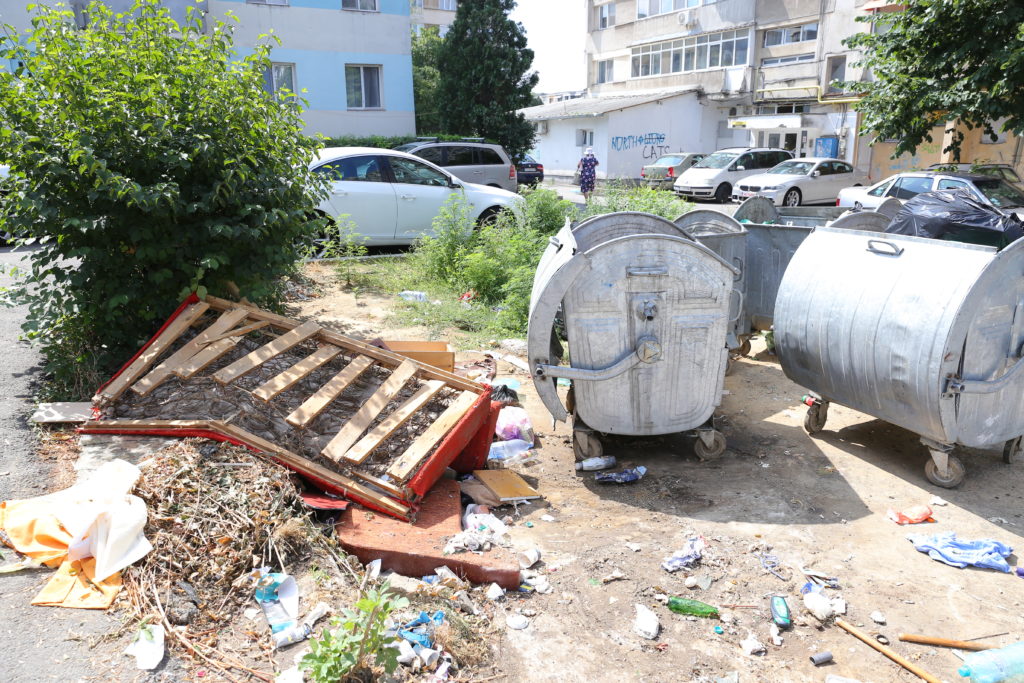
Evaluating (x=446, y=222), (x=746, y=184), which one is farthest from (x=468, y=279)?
(x=746, y=184)

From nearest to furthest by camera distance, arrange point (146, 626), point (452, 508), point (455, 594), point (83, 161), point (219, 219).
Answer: point (146, 626)
point (455, 594)
point (452, 508)
point (83, 161)
point (219, 219)

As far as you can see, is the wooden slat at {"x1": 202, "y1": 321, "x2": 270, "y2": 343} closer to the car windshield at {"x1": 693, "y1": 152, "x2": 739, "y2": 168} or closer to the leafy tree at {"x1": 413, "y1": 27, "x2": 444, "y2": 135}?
the car windshield at {"x1": 693, "y1": 152, "x2": 739, "y2": 168}

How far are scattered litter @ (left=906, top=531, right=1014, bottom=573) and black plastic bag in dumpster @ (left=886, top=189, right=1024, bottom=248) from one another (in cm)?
269

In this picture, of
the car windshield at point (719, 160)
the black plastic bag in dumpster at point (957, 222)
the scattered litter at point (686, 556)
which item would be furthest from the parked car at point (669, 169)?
the scattered litter at point (686, 556)

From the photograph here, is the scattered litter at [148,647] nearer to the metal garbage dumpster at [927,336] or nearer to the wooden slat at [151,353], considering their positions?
the wooden slat at [151,353]

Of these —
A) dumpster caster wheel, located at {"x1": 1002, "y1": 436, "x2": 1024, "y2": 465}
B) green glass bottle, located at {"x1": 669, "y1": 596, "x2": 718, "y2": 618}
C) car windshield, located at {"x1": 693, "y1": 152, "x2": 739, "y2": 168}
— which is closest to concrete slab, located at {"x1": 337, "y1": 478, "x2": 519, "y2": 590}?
green glass bottle, located at {"x1": 669, "y1": 596, "x2": 718, "y2": 618}

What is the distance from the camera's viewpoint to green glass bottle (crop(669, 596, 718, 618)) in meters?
3.37

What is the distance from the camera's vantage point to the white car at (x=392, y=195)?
10.2 m

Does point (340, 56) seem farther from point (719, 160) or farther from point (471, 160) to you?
point (719, 160)

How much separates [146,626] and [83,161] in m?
3.08

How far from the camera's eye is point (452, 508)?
4.01 meters

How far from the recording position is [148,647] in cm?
276

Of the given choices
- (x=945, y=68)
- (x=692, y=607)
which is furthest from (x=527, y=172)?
(x=692, y=607)

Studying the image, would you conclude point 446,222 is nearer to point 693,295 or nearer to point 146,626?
point 693,295
